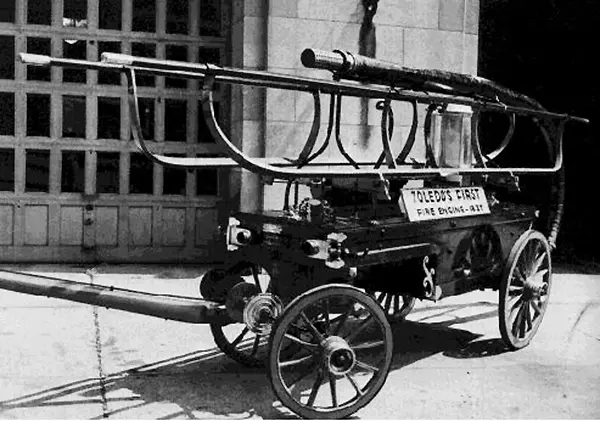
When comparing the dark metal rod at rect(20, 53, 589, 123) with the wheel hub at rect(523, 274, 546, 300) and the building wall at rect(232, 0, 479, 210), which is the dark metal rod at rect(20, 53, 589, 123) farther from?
the building wall at rect(232, 0, 479, 210)

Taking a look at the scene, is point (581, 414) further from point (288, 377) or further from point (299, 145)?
point (299, 145)

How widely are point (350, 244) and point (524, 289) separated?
2.05 metres

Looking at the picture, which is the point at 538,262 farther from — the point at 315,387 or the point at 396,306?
the point at 315,387

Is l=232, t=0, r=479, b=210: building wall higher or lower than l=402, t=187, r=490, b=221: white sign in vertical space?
higher

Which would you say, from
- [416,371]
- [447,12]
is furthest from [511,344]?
[447,12]

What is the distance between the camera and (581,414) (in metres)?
Answer: 4.98

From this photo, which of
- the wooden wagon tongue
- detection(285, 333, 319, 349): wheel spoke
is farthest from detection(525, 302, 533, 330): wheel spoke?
the wooden wagon tongue

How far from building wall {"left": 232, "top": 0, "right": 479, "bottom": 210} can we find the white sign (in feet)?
10.7

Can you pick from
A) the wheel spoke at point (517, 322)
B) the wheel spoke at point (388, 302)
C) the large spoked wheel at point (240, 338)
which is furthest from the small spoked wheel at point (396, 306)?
the large spoked wheel at point (240, 338)

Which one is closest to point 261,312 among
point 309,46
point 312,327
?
point 312,327

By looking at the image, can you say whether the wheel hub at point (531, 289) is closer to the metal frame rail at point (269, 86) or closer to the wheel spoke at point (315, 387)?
the metal frame rail at point (269, 86)

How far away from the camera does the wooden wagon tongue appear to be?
4570 mm

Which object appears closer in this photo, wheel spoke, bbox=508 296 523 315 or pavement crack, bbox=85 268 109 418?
pavement crack, bbox=85 268 109 418

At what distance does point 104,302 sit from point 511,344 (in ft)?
10.3
